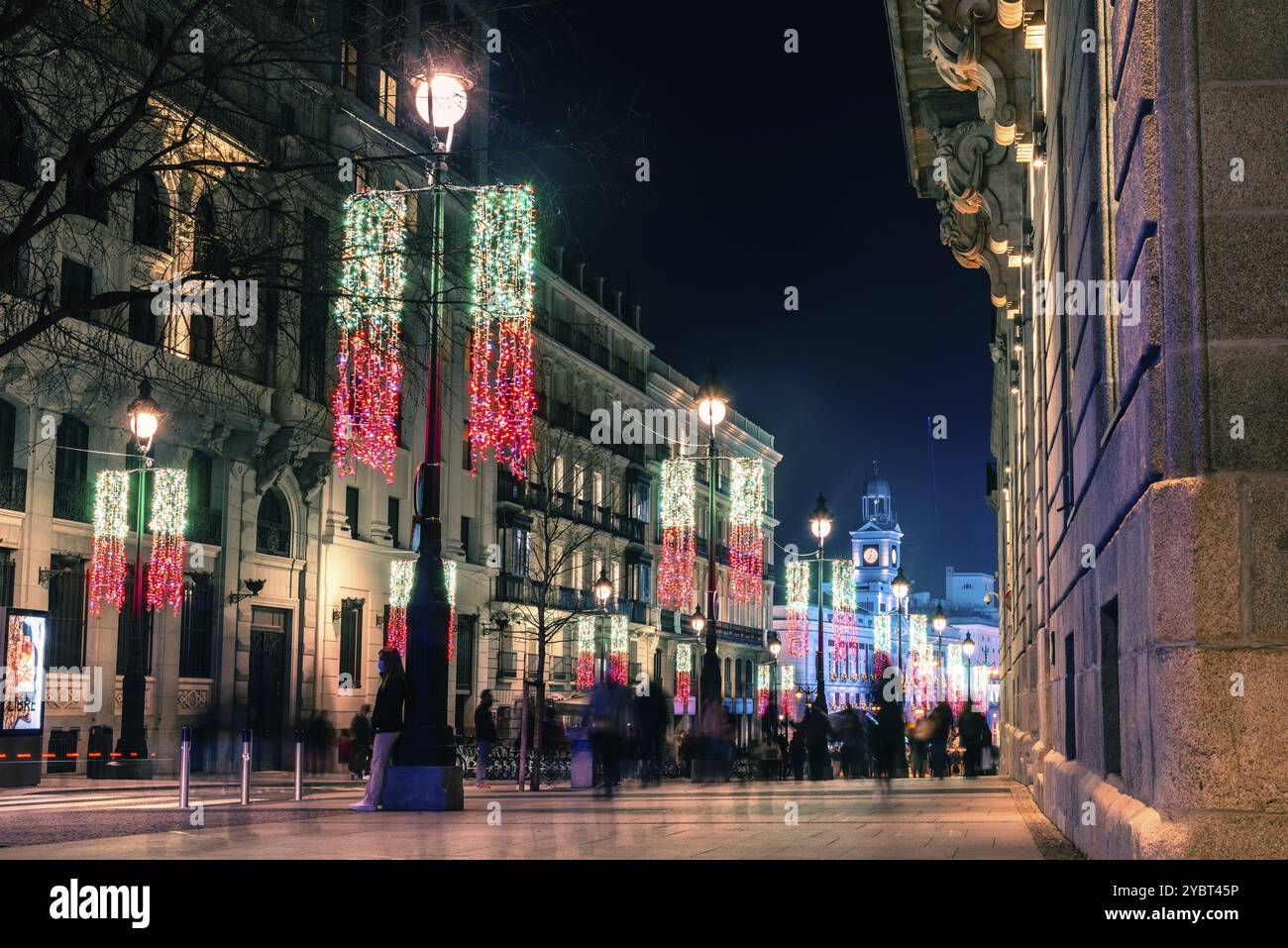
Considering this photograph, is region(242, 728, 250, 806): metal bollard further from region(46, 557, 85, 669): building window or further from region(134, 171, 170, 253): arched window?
region(46, 557, 85, 669): building window

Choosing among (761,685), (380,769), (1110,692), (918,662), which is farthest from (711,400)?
(918,662)

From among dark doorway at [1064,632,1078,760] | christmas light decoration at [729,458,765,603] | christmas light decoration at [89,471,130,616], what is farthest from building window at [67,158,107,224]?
christmas light decoration at [729,458,765,603]

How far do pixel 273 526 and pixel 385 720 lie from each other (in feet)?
83.3

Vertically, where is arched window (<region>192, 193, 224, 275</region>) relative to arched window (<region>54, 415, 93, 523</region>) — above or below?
below

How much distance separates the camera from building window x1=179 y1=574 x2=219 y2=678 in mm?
37344

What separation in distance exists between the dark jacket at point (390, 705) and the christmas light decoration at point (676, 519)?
27352mm

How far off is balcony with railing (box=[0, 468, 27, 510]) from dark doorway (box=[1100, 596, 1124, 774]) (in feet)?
89.0

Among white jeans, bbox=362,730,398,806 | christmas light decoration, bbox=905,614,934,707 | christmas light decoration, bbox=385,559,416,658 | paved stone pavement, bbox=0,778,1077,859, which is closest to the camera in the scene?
paved stone pavement, bbox=0,778,1077,859

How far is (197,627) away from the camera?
124 feet

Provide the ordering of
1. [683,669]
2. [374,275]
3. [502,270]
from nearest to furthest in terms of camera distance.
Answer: [374,275] → [502,270] → [683,669]

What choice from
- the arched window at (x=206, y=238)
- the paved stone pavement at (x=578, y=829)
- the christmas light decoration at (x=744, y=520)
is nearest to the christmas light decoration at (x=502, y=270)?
the arched window at (x=206, y=238)

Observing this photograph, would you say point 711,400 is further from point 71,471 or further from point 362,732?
point 71,471
